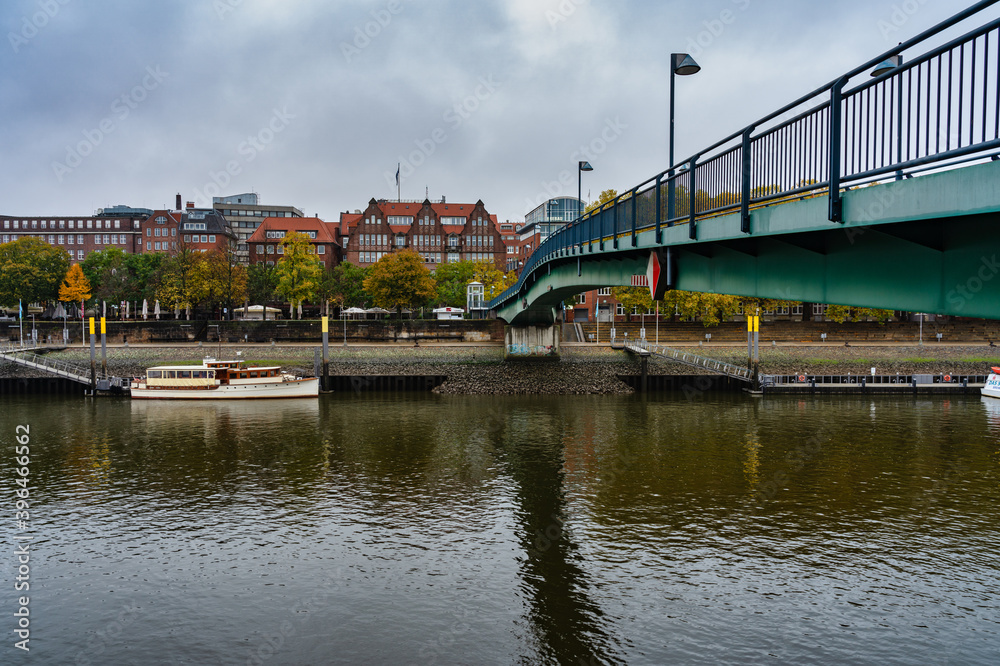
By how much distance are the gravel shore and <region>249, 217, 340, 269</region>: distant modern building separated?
5302cm

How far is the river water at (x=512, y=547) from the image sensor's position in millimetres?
15266

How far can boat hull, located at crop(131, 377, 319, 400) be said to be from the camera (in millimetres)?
51062

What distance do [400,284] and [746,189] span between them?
7215 centimetres

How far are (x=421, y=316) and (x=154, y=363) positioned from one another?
3348cm

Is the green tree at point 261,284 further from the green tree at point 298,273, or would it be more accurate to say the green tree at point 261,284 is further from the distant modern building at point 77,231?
the distant modern building at point 77,231

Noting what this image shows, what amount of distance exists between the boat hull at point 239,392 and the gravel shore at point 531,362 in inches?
274

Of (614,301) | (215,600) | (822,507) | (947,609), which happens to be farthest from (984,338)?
(215,600)

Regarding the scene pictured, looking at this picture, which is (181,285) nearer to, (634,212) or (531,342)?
(531,342)

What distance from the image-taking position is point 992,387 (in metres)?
50.7

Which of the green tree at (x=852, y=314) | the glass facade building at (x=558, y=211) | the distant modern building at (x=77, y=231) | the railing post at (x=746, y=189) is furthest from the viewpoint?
the distant modern building at (x=77, y=231)

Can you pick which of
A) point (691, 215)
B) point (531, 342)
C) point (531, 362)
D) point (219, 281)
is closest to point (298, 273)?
point (219, 281)

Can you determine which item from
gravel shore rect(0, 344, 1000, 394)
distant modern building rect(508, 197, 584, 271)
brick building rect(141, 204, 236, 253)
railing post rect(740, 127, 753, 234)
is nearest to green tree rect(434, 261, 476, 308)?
distant modern building rect(508, 197, 584, 271)

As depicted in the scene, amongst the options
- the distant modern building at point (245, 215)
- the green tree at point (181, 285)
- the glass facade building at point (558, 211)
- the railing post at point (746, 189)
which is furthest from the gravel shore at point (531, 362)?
the distant modern building at point (245, 215)

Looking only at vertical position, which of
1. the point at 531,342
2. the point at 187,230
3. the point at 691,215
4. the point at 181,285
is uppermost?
the point at 187,230
